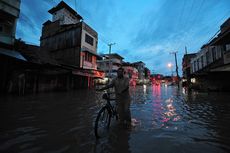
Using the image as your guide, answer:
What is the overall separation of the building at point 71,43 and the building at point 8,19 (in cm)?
869

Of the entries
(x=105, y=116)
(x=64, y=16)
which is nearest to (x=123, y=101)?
(x=105, y=116)

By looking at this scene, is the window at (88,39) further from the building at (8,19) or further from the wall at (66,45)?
the building at (8,19)

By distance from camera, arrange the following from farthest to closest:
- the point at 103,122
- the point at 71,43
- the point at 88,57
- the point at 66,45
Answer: the point at 88,57 < the point at 66,45 < the point at 71,43 < the point at 103,122

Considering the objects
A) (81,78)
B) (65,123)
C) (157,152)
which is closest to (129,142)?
(157,152)

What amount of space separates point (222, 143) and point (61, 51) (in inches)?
1128

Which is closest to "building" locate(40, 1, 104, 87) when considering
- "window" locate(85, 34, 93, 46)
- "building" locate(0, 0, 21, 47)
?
"window" locate(85, 34, 93, 46)

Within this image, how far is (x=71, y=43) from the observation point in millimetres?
25812

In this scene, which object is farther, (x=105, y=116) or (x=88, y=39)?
(x=88, y=39)

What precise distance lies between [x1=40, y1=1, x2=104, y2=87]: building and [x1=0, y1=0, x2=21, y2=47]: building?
8692 millimetres

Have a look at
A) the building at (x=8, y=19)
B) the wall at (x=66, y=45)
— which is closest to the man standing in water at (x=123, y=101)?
the building at (x=8, y=19)

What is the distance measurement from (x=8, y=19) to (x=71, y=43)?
477 inches

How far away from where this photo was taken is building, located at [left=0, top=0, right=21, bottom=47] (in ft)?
42.7

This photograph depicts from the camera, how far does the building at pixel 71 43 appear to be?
24781 mm

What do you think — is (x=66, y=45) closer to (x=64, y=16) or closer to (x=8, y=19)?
(x=64, y=16)
